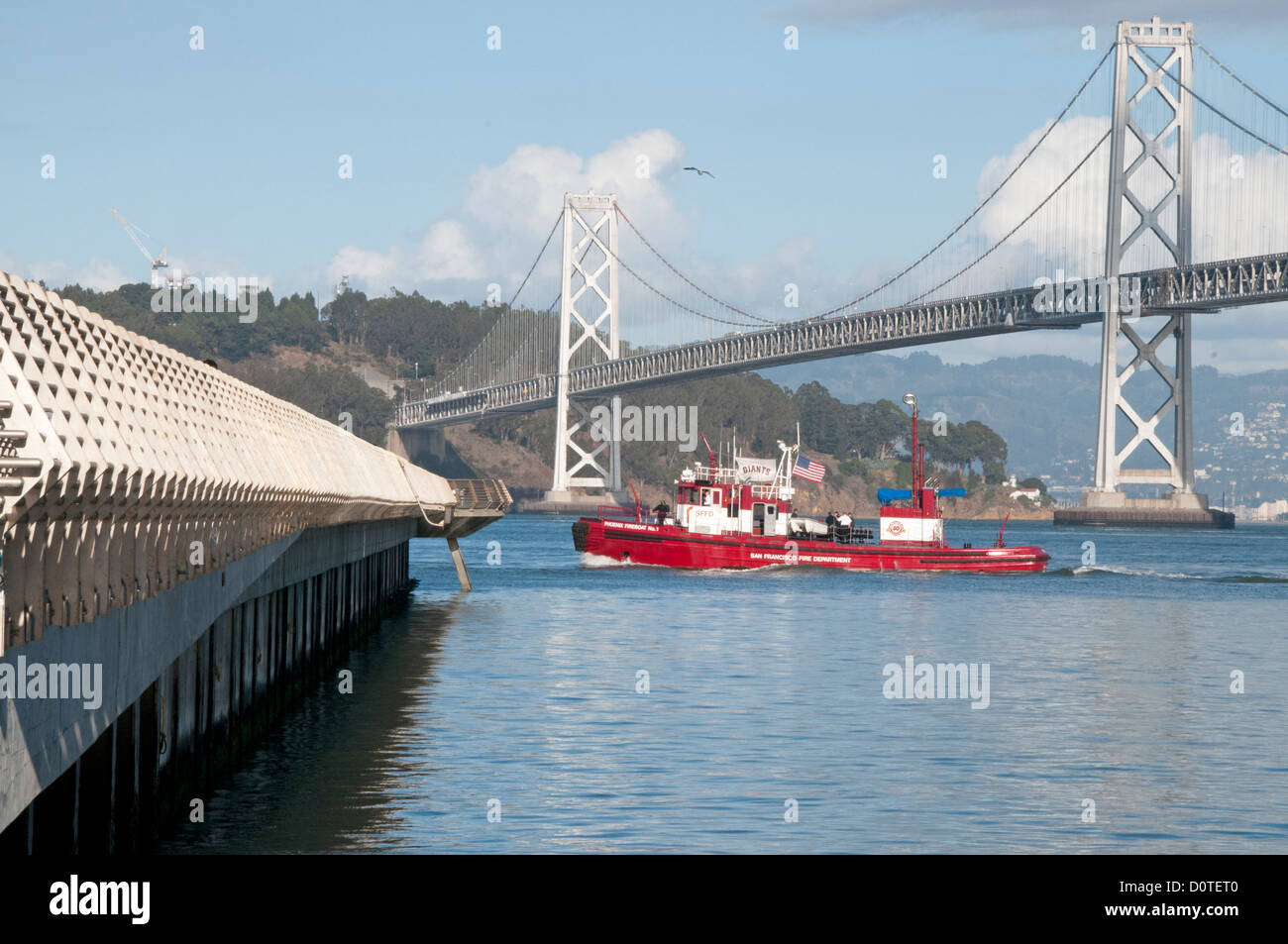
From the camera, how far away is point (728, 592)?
63625 millimetres

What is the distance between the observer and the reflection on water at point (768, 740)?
1914 centimetres

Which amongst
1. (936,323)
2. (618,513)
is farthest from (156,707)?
(618,513)

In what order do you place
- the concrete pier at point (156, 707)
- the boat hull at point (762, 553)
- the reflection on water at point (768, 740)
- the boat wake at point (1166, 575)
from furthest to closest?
the boat wake at point (1166, 575), the boat hull at point (762, 553), the reflection on water at point (768, 740), the concrete pier at point (156, 707)

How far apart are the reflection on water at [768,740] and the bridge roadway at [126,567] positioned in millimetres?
1252

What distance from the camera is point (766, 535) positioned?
75812 mm

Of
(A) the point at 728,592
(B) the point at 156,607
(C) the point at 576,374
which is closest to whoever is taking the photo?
(B) the point at 156,607

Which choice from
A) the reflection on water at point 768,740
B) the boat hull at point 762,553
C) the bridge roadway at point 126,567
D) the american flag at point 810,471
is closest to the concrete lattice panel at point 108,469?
the bridge roadway at point 126,567

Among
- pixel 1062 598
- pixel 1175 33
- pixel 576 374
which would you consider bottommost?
pixel 1062 598

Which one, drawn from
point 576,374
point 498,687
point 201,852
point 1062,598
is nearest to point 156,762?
point 201,852

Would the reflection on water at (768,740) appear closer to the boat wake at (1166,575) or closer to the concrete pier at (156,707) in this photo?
the concrete pier at (156,707)

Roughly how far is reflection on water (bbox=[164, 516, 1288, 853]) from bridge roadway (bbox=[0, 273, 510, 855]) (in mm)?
1252

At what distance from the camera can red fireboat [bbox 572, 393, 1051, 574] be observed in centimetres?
7488

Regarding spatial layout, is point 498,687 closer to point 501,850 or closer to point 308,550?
point 308,550
